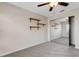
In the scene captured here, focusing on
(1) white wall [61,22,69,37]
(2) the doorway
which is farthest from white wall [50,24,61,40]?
(1) white wall [61,22,69,37]

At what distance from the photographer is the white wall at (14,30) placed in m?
3.56

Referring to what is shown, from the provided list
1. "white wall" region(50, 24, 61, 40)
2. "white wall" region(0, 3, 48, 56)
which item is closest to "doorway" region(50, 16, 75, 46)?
"white wall" region(50, 24, 61, 40)

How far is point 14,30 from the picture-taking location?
4039mm

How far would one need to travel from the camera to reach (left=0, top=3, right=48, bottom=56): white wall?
3561mm

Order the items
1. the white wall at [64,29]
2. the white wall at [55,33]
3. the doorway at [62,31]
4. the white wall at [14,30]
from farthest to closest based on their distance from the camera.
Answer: the white wall at [55,33], the white wall at [64,29], the doorway at [62,31], the white wall at [14,30]

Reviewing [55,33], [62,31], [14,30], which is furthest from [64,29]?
[14,30]

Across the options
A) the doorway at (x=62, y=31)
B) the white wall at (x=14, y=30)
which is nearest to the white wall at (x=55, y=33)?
the doorway at (x=62, y=31)

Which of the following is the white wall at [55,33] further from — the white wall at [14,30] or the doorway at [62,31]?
the white wall at [14,30]

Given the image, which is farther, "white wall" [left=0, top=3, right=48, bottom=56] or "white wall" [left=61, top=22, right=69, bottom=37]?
"white wall" [left=61, top=22, right=69, bottom=37]

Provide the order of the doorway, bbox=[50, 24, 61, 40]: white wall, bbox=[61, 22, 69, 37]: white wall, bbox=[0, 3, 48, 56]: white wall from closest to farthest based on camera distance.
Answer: bbox=[0, 3, 48, 56]: white wall
the doorway
bbox=[61, 22, 69, 37]: white wall
bbox=[50, 24, 61, 40]: white wall

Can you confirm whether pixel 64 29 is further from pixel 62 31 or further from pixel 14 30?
pixel 14 30

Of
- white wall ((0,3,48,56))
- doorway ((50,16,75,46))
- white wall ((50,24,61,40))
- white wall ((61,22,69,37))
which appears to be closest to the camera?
white wall ((0,3,48,56))

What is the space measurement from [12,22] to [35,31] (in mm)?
1981

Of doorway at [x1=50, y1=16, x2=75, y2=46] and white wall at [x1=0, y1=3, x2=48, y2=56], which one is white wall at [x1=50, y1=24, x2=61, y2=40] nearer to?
doorway at [x1=50, y1=16, x2=75, y2=46]
